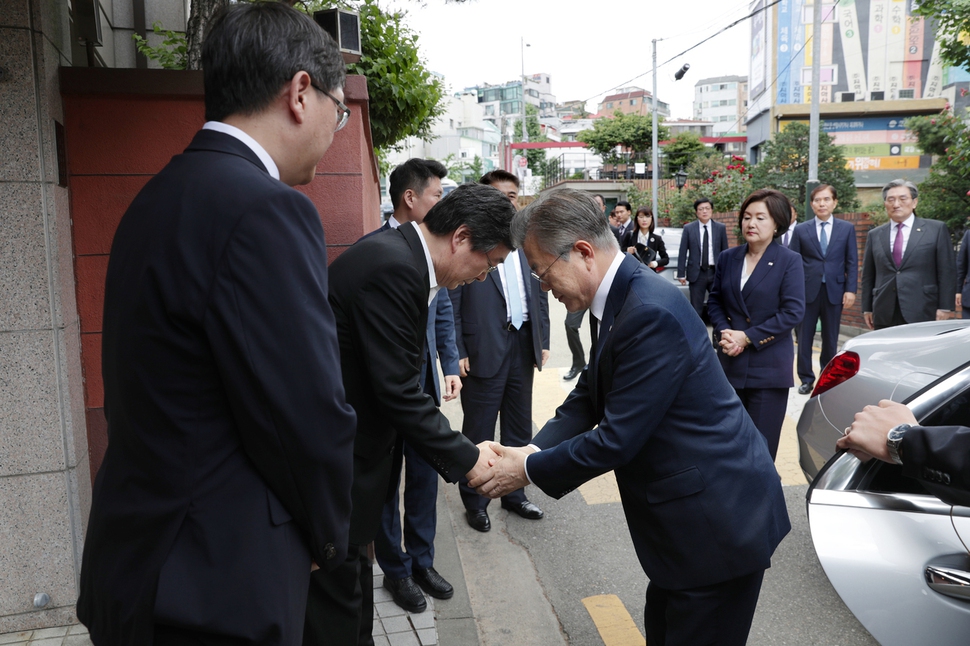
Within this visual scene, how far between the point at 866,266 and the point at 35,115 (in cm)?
734

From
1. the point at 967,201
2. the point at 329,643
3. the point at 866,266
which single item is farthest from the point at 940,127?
the point at 329,643

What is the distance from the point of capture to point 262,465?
134 cm

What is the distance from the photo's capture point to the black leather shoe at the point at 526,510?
4.61m

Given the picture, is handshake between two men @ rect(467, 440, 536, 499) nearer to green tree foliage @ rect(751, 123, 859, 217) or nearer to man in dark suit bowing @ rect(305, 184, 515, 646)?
man in dark suit bowing @ rect(305, 184, 515, 646)

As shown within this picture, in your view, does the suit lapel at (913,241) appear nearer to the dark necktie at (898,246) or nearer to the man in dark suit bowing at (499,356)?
the dark necktie at (898,246)

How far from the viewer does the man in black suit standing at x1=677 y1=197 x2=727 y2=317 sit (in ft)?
29.6

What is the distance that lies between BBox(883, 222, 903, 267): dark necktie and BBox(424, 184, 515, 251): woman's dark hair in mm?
5766

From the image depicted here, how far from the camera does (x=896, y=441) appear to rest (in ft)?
6.57

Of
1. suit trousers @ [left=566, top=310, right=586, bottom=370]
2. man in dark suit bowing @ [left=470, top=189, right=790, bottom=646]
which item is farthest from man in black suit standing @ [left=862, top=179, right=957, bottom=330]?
man in dark suit bowing @ [left=470, top=189, right=790, bottom=646]

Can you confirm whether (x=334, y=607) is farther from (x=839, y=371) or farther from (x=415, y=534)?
(x=839, y=371)

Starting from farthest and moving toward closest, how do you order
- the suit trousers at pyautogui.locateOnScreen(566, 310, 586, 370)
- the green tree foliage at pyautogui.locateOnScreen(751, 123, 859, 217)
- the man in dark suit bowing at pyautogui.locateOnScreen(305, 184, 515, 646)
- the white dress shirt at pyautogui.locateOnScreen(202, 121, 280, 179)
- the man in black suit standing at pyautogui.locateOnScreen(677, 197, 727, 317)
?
the green tree foliage at pyautogui.locateOnScreen(751, 123, 859, 217) < the man in black suit standing at pyautogui.locateOnScreen(677, 197, 727, 317) < the suit trousers at pyautogui.locateOnScreen(566, 310, 586, 370) < the man in dark suit bowing at pyautogui.locateOnScreen(305, 184, 515, 646) < the white dress shirt at pyautogui.locateOnScreen(202, 121, 280, 179)

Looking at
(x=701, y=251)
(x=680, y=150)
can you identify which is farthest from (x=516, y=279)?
(x=680, y=150)

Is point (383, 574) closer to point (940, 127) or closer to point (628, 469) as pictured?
point (628, 469)

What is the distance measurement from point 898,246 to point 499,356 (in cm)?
477
